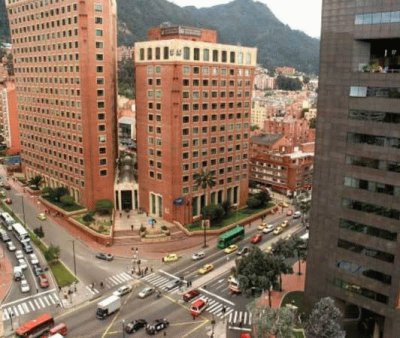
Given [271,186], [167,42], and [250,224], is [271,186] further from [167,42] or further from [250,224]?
[167,42]

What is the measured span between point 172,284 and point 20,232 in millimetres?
43975

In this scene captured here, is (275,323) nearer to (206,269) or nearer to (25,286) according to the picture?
(206,269)

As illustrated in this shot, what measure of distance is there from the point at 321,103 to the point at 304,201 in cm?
5506

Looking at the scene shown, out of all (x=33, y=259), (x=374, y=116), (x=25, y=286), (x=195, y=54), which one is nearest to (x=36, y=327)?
(x=25, y=286)

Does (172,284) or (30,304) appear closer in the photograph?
(30,304)

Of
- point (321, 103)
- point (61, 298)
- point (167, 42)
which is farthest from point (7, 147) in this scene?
point (321, 103)

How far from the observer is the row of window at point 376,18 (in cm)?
5347

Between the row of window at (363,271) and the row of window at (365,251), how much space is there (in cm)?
209

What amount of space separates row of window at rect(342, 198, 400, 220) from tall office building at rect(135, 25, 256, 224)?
5311 cm

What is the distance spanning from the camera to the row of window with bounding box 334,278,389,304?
5938 cm

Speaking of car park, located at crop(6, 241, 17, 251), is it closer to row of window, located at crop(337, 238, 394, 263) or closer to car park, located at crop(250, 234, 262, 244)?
car park, located at crop(250, 234, 262, 244)

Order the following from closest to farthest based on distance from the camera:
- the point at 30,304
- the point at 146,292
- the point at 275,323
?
1. the point at 275,323
2. the point at 30,304
3. the point at 146,292

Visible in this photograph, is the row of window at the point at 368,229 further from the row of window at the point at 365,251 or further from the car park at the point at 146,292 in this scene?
the car park at the point at 146,292

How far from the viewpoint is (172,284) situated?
81.8 metres
